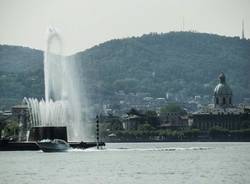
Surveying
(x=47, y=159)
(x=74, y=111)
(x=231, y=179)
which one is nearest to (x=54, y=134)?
(x=47, y=159)

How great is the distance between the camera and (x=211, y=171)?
75.7 m

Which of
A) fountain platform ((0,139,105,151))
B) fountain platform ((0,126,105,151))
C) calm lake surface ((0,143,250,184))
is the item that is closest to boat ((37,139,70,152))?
fountain platform ((0,126,105,151))

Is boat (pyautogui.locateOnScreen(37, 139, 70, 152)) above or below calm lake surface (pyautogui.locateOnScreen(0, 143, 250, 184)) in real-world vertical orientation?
above

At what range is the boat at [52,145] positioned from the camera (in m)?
114

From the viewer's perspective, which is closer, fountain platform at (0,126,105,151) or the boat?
the boat

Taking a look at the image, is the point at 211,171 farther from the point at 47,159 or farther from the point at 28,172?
the point at 47,159

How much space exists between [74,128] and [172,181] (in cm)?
9772

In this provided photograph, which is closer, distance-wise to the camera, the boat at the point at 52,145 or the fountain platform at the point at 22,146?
the boat at the point at 52,145

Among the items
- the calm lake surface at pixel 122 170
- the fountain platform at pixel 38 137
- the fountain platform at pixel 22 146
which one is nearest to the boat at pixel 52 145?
the fountain platform at pixel 38 137

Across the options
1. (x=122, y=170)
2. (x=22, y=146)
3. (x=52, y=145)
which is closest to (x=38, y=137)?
(x=22, y=146)

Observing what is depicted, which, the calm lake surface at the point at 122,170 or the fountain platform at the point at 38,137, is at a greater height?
the fountain platform at the point at 38,137

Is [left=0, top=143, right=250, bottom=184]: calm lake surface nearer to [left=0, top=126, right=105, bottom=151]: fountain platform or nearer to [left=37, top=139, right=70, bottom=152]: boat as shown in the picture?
[left=37, top=139, right=70, bottom=152]: boat

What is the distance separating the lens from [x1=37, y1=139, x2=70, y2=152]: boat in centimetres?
11388

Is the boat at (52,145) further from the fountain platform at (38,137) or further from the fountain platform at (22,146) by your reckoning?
the fountain platform at (22,146)
